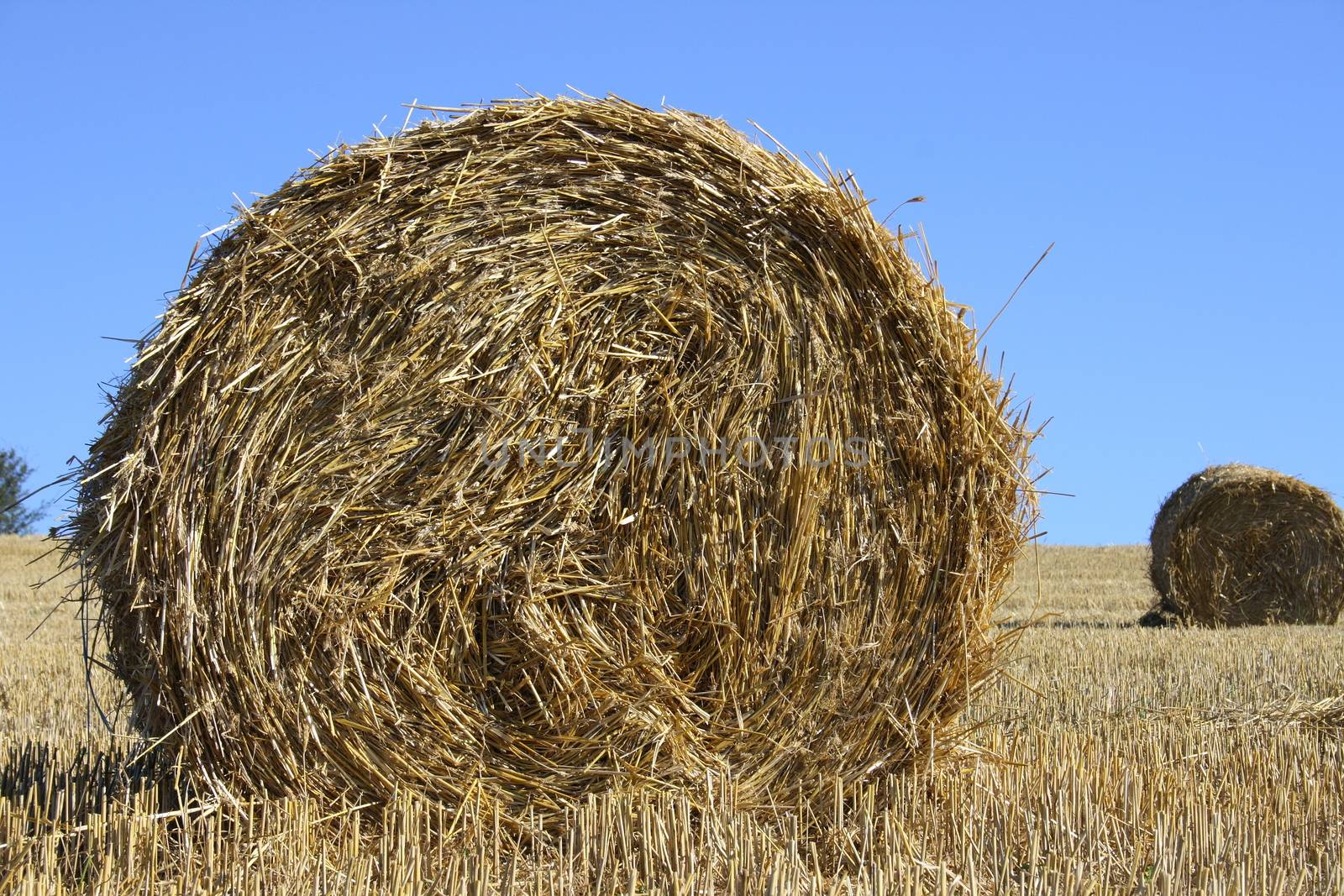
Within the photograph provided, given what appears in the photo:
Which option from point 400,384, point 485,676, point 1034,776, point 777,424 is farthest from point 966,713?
point 400,384

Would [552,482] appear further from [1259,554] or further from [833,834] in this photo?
[1259,554]

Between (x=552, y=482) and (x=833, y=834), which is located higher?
(x=552, y=482)

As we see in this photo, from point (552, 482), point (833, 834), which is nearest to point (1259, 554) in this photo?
point (833, 834)

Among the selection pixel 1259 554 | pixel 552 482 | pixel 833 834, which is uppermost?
pixel 552 482

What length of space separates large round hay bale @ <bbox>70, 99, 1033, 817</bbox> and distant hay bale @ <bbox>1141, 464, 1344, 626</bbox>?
7.49 metres

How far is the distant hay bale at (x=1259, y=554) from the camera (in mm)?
10742

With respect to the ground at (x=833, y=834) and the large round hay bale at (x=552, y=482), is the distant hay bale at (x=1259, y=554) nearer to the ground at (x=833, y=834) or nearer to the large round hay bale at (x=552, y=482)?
the ground at (x=833, y=834)

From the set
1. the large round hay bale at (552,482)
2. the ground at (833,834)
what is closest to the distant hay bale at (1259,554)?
the ground at (833,834)

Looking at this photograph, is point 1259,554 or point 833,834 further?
point 1259,554

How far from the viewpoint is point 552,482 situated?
3910mm

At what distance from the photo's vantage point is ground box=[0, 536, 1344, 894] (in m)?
3.26

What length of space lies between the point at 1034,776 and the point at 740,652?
109 cm

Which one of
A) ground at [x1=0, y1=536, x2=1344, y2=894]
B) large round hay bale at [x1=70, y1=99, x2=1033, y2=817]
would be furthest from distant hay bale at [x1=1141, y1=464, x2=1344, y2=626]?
large round hay bale at [x1=70, y1=99, x2=1033, y2=817]

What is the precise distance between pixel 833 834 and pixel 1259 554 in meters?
8.21
